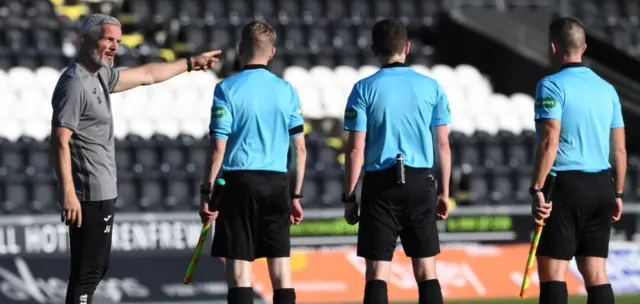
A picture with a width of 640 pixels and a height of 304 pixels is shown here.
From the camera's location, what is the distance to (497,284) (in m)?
13.2

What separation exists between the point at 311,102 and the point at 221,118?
9.05 m

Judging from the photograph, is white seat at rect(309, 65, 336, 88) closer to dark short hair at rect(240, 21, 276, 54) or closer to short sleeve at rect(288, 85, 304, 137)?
short sleeve at rect(288, 85, 304, 137)

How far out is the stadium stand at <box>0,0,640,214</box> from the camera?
569 inches

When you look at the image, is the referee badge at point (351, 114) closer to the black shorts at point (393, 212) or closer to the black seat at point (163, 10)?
the black shorts at point (393, 212)

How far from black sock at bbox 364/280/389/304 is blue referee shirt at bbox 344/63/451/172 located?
26.1 inches

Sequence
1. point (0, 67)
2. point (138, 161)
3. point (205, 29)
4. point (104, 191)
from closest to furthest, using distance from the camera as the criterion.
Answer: point (104, 191) → point (138, 161) → point (0, 67) → point (205, 29)

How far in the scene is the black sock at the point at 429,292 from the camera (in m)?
7.62

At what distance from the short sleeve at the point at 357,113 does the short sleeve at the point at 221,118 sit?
0.68 m

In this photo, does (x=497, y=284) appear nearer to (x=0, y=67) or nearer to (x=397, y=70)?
(x=397, y=70)

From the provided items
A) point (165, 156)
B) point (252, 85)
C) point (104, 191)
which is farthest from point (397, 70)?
point (165, 156)

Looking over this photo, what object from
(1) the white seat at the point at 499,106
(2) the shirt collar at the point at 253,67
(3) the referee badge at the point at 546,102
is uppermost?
(2) the shirt collar at the point at 253,67

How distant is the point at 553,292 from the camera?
24.7 ft

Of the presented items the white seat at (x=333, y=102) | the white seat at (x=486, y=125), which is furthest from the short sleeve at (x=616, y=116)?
the white seat at (x=333, y=102)

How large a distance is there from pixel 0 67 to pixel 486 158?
20.7 feet
